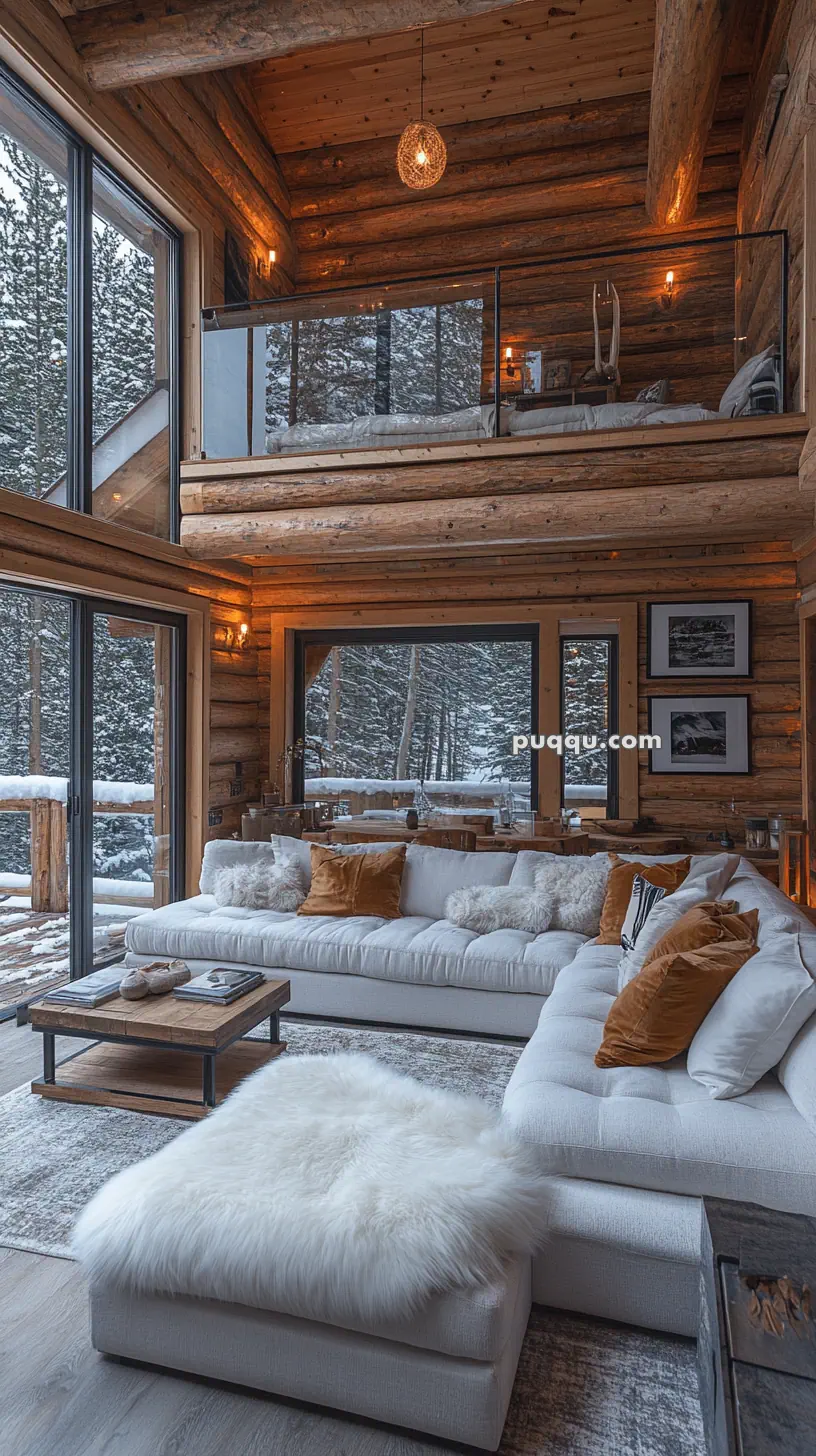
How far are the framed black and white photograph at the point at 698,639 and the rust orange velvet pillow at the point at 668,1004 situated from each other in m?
4.24

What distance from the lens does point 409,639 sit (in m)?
7.38

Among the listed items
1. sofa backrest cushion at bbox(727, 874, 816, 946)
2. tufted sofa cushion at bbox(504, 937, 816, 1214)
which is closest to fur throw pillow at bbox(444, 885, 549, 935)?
sofa backrest cushion at bbox(727, 874, 816, 946)

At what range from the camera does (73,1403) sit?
6.28 feet

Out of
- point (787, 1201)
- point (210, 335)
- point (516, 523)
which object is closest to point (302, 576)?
point (210, 335)

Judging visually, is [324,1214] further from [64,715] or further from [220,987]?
[64,715]

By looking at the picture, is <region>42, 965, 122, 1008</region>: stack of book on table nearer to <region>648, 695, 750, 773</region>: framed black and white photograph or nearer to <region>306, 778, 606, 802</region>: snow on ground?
<region>306, 778, 606, 802</region>: snow on ground

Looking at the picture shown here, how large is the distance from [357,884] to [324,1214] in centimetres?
282

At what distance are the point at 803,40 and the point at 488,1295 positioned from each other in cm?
527

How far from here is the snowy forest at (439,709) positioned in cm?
693

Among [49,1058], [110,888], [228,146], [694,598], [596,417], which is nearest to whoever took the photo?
[49,1058]

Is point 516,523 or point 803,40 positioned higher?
point 803,40

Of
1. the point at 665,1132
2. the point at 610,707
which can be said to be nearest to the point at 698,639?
the point at 610,707

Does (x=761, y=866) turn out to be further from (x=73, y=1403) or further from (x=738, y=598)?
(x=73, y=1403)

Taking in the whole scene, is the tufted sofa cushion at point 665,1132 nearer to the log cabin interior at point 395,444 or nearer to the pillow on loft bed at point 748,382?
the log cabin interior at point 395,444
